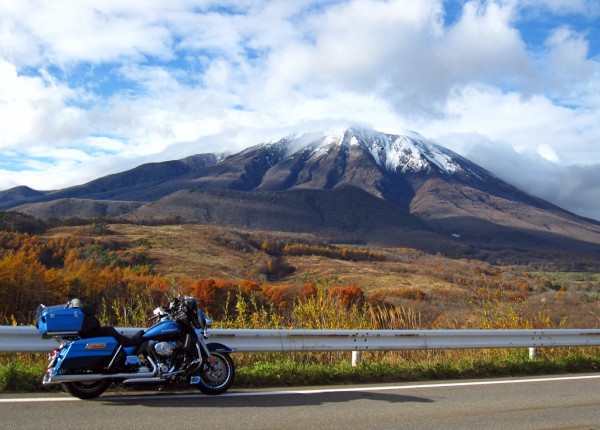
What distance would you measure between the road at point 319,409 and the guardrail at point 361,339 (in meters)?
0.74

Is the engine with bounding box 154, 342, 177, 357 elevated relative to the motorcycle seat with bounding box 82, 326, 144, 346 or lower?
lower

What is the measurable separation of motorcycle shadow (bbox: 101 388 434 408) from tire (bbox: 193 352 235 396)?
0.11m

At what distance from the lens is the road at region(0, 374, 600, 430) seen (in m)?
6.51

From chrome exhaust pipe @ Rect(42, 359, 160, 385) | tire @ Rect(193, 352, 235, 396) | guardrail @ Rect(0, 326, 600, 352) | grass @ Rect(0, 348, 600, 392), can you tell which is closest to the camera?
chrome exhaust pipe @ Rect(42, 359, 160, 385)

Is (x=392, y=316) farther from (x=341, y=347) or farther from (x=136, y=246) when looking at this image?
(x=136, y=246)

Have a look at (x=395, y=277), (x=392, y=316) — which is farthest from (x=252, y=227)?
(x=392, y=316)

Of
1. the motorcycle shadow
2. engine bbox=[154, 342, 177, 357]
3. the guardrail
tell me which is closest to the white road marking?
the motorcycle shadow

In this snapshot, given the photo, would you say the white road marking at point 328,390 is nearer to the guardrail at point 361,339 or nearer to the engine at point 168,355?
the engine at point 168,355

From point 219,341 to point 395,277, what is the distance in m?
68.5

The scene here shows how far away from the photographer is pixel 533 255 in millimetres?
168750

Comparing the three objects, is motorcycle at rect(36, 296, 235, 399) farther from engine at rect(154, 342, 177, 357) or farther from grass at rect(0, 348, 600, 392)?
grass at rect(0, 348, 600, 392)

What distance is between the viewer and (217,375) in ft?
26.3

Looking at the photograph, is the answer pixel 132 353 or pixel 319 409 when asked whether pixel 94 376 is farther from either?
pixel 319 409

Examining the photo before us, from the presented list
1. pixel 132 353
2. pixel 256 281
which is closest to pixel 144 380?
pixel 132 353
